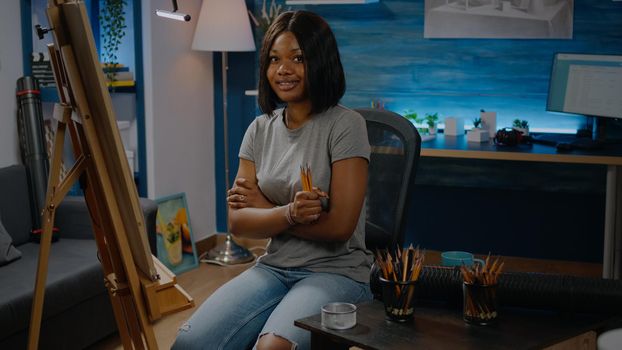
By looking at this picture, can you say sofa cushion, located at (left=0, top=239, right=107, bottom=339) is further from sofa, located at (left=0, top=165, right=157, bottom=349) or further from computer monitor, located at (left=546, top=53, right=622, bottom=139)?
computer monitor, located at (left=546, top=53, right=622, bottom=139)

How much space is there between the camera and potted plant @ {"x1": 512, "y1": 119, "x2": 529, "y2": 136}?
406 cm

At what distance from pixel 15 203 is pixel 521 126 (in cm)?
250

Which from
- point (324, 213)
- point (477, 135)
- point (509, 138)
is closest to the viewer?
point (324, 213)

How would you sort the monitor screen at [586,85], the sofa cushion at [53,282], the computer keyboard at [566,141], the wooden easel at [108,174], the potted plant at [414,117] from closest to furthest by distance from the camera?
1. the wooden easel at [108,174]
2. the sofa cushion at [53,282]
3. the computer keyboard at [566,141]
4. the monitor screen at [586,85]
5. the potted plant at [414,117]

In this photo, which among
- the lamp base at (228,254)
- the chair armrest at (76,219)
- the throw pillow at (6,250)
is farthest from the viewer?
the lamp base at (228,254)

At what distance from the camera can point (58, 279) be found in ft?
9.64

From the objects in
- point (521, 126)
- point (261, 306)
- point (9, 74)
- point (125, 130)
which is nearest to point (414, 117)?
point (521, 126)

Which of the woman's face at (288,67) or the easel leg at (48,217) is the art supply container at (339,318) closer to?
the woman's face at (288,67)

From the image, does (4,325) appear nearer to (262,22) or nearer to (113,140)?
(113,140)

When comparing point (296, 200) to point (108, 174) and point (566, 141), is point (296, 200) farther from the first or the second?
point (566, 141)

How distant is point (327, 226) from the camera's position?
1976mm

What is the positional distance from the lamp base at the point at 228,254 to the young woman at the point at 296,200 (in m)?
2.38

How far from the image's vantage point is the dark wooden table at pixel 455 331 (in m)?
1.44

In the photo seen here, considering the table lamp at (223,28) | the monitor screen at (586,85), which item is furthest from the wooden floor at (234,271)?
the table lamp at (223,28)
